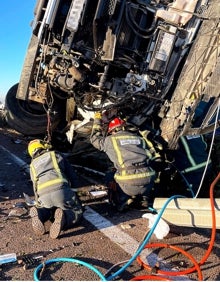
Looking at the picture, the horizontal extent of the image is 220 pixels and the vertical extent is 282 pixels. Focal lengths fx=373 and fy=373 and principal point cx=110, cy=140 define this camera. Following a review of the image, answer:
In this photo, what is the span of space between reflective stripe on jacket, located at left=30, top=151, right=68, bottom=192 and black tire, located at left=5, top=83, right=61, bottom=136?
274cm

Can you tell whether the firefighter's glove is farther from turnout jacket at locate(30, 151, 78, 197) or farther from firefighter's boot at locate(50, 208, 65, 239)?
firefighter's boot at locate(50, 208, 65, 239)

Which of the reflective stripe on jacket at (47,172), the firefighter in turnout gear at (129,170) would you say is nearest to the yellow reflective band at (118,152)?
the firefighter in turnout gear at (129,170)

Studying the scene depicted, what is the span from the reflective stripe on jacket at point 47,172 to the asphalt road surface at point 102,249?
431 millimetres

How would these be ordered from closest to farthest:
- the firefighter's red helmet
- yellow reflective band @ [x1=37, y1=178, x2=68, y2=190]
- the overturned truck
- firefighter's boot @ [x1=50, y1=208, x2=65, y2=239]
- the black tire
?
firefighter's boot @ [x1=50, y1=208, x2=65, y2=239]
yellow reflective band @ [x1=37, y1=178, x2=68, y2=190]
the firefighter's red helmet
the overturned truck
the black tire

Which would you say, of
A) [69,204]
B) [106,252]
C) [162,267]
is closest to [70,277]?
[106,252]

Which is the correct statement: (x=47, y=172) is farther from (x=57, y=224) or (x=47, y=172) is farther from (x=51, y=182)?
(x=57, y=224)

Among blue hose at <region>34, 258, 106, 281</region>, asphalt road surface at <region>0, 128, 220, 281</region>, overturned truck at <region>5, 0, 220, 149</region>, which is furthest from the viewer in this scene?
overturned truck at <region>5, 0, 220, 149</region>

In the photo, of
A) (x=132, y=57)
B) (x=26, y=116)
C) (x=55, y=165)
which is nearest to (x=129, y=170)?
(x=55, y=165)

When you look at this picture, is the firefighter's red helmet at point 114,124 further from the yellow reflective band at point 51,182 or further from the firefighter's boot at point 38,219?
the firefighter's boot at point 38,219

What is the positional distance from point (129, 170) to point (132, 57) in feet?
6.34

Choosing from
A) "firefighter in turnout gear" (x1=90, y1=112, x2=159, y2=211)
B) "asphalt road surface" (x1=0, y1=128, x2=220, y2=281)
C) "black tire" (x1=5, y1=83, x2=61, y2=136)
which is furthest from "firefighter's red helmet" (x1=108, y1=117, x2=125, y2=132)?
"black tire" (x1=5, y1=83, x2=61, y2=136)

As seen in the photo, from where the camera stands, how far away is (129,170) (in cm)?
419

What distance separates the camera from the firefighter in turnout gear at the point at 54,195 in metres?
3.52

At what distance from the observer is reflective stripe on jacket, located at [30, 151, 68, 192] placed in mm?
3773
